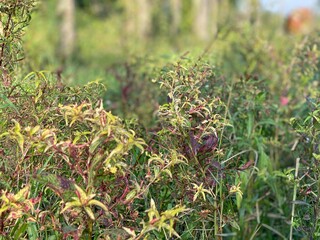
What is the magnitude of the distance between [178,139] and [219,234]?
15.8 inches

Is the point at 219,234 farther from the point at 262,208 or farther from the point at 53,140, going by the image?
the point at 262,208

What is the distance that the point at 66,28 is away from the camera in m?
14.6

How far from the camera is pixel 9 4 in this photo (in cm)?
239

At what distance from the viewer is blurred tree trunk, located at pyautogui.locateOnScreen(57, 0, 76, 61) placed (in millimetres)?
14250

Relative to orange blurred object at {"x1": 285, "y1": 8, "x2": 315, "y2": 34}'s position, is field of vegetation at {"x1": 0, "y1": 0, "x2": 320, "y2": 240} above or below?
above

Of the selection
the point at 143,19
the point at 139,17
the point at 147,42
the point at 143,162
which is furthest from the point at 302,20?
the point at 143,162

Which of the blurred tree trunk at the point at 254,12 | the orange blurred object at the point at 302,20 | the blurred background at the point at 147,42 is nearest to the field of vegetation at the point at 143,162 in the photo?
the blurred background at the point at 147,42

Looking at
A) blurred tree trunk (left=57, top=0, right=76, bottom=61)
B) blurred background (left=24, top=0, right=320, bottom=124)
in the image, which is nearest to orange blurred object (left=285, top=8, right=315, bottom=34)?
blurred background (left=24, top=0, right=320, bottom=124)

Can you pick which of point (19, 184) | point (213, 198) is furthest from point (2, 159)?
point (213, 198)

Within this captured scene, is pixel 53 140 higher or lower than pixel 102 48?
higher

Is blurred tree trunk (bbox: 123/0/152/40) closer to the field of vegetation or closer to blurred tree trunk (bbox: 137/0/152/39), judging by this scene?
blurred tree trunk (bbox: 137/0/152/39)

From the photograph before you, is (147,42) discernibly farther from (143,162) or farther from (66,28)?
(143,162)

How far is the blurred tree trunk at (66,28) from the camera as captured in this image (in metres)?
14.2

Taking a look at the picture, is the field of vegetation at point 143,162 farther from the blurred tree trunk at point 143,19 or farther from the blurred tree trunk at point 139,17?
the blurred tree trunk at point 143,19
